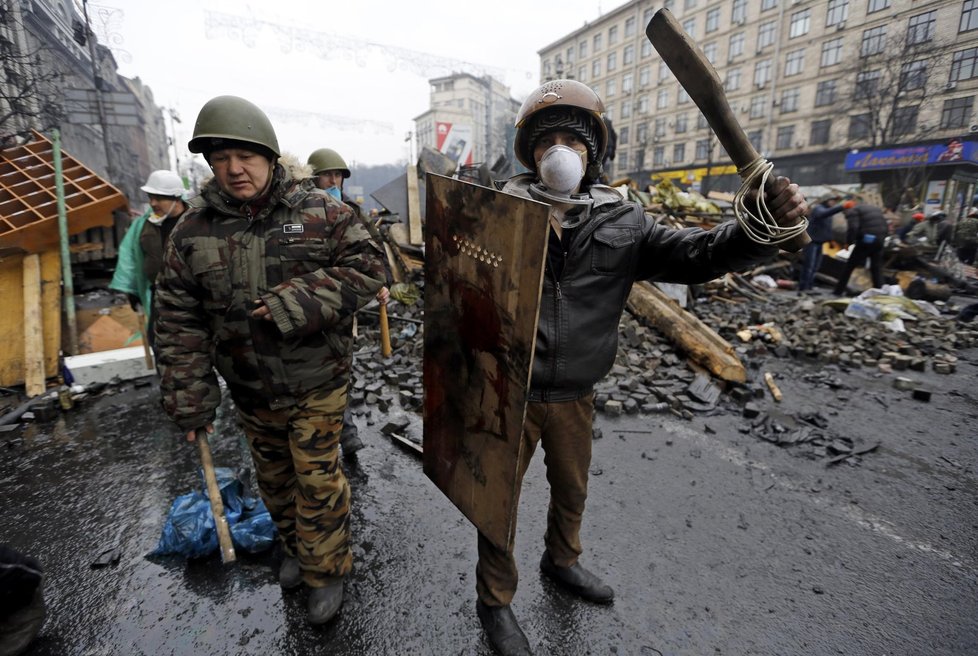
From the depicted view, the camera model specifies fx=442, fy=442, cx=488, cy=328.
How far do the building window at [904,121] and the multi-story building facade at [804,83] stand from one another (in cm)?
6

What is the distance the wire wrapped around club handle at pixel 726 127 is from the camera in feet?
4.28

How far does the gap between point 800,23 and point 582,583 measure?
143 feet

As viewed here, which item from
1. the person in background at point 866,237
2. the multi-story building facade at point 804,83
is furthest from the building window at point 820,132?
the person in background at point 866,237

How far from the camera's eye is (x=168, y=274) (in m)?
1.96

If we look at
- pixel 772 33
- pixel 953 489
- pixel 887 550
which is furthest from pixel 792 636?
pixel 772 33

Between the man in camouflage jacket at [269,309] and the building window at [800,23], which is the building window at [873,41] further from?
the man in camouflage jacket at [269,309]


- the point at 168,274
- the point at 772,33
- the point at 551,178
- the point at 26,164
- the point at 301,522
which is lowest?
the point at 301,522

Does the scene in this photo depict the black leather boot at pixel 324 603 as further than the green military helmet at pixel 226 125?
Yes

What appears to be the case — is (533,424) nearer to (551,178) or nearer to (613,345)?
(613,345)

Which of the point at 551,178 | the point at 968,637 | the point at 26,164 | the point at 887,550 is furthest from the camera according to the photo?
the point at 26,164

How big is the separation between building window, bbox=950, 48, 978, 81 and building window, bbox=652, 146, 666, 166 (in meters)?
25.9

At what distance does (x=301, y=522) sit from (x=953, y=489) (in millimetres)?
4419

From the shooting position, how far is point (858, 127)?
3020 centimetres

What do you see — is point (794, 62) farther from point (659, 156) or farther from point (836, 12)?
point (659, 156)
